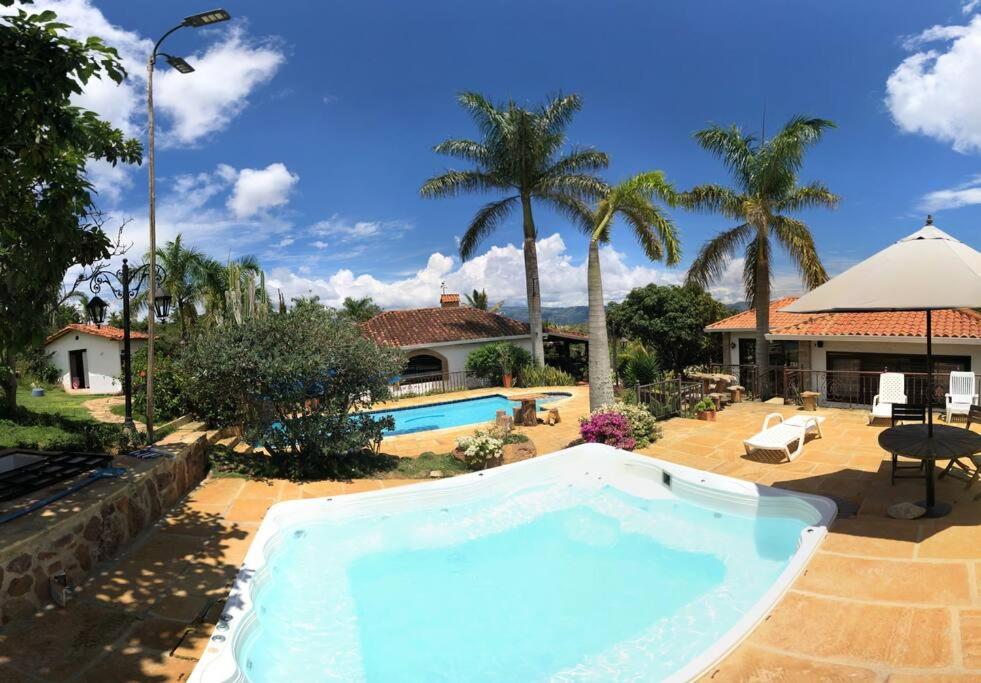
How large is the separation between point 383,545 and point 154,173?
24.0ft

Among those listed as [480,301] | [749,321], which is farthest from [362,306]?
[749,321]

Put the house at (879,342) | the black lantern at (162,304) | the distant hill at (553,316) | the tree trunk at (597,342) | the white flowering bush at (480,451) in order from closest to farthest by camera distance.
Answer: the white flowering bush at (480,451)
the black lantern at (162,304)
the tree trunk at (597,342)
the house at (879,342)
the distant hill at (553,316)

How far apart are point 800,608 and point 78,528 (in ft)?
22.3

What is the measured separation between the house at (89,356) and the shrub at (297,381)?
2093 cm

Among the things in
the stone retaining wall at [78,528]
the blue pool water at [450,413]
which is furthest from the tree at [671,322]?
the stone retaining wall at [78,528]

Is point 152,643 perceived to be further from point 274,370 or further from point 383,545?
point 274,370

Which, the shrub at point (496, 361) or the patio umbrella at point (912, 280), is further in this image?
the shrub at point (496, 361)

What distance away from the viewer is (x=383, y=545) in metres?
7.60

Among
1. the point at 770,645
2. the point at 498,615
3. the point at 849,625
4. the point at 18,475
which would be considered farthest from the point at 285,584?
the point at 849,625

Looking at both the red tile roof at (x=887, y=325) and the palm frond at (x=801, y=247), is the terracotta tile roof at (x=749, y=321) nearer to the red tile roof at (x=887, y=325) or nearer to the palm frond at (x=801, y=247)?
the red tile roof at (x=887, y=325)

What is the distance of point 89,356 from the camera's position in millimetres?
27125

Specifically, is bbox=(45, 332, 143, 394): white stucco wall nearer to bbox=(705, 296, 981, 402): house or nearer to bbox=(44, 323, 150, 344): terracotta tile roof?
bbox=(44, 323, 150, 344): terracotta tile roof

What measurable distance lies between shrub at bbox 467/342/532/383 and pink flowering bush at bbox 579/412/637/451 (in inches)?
557

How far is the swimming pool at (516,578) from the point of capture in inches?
199
